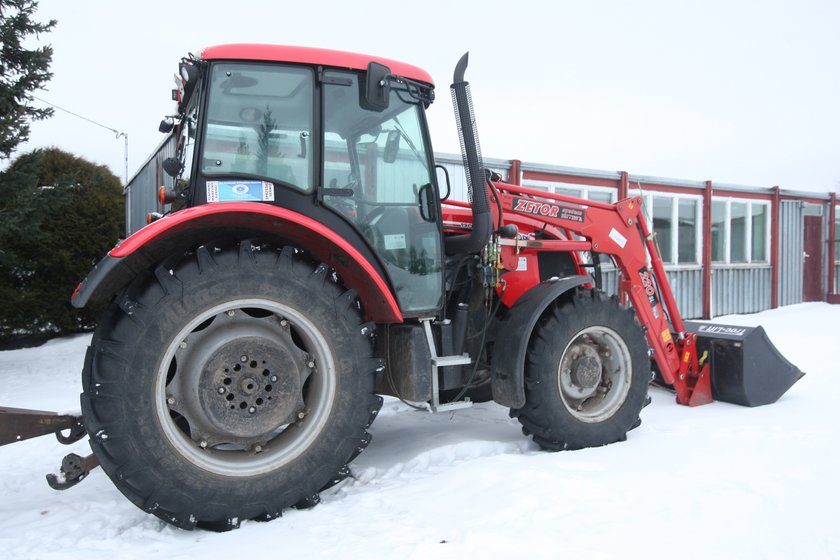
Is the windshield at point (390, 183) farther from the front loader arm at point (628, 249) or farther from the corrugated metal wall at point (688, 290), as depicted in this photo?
the corrugated metal wall at point (688, 290)

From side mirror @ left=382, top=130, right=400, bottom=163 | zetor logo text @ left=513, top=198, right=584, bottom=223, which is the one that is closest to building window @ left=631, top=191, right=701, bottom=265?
zetor logo text @ left=513, top=198, right=584, bottom=223

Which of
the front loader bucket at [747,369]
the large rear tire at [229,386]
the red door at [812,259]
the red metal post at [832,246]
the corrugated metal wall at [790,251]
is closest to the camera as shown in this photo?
the large rear tire at [229,386]

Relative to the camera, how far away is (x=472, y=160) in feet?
12.8

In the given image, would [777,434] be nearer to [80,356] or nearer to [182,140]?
[182,140]

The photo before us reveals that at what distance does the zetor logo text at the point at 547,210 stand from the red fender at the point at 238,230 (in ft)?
4.51

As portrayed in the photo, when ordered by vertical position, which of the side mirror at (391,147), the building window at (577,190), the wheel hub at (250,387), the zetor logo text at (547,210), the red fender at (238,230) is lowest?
the wheel hub at (250,387)

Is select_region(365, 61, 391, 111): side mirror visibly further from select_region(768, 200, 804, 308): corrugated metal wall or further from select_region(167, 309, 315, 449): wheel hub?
select_region(768, 200, 804, 308): corrugated metal wall

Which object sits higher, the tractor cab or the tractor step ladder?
the tractor cab

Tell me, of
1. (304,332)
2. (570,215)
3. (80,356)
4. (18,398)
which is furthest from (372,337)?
(80,356)

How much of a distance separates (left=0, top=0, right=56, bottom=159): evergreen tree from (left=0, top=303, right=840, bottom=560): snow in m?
4.27

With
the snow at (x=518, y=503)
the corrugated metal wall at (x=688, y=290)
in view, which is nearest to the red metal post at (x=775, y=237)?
the corrugated metal wall at (x=688, y=290)

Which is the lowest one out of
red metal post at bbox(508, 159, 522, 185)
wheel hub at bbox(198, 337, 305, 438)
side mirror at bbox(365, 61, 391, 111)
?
wheel hub at bbox(198, 337, 305, 438)

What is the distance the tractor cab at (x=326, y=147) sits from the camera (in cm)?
315

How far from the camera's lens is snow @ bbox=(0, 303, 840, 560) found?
8.53 feet
